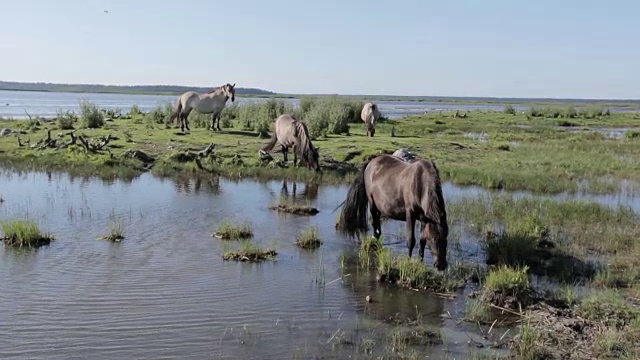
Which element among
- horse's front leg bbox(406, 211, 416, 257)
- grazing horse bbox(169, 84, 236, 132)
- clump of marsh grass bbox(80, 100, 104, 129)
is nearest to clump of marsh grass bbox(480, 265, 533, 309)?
horse's front leg bbox(406, 211, 416, 257)

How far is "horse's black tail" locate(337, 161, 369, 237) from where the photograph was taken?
33.7 ft

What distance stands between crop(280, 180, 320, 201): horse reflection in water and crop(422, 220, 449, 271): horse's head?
6.09m

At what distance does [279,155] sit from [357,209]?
9524 mm

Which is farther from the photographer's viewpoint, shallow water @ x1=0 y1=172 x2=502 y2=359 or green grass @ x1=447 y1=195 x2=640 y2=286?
green grass @ x1=447 y1=195 x2=640 y2=286

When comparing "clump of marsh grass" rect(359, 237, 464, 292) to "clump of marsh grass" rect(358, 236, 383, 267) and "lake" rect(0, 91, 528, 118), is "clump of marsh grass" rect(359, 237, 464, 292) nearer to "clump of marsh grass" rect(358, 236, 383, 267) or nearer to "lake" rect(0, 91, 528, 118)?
"clump of marsh grass" rect(358, 236, 383, 267)

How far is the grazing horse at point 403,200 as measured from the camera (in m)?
8.28

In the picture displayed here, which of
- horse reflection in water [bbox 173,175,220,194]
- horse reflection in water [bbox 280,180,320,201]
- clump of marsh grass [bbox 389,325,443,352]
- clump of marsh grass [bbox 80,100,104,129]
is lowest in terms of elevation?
clump of marsh grass [bbox 389,325,443,352]

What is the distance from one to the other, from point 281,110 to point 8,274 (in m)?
23.2

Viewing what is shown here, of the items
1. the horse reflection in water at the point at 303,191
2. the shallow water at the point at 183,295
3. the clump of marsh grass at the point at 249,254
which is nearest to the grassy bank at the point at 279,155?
the horse reflection in water at the point at 303,191

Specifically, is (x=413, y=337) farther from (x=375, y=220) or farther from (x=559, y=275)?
(x=375, y=220)

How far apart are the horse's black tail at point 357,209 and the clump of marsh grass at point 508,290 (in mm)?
3047

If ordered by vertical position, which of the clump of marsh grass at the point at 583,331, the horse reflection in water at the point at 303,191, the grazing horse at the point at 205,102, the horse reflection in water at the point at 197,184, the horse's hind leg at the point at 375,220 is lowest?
the clump of marsh grass at the point at 583,331

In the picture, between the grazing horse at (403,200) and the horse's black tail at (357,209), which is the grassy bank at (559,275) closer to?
the grazing horse at (403,200)

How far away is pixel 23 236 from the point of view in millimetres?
9219
